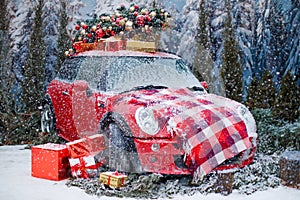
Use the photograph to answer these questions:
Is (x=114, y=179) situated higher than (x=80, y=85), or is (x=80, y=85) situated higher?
(x=80, y=85)

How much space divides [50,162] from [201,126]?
4.35 feet

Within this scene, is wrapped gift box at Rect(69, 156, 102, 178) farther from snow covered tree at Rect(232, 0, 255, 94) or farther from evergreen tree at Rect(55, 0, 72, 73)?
evergreen tree at Rect(55, 0, 72, 73)

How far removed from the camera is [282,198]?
3.04 meters

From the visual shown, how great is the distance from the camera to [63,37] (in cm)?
689

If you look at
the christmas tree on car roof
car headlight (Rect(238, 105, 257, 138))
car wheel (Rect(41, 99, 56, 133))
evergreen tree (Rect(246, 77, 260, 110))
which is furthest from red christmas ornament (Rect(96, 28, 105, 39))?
evergreen tree (Rect(246, 77, 260, 110))

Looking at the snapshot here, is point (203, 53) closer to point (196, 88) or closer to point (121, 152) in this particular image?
point (196, 88)

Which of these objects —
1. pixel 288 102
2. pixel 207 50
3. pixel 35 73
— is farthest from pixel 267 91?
pixel 35 73

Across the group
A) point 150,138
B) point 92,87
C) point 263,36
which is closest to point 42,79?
point 92,87

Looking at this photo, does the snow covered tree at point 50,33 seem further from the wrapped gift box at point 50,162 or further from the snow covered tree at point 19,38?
the wrapped gift box at point 50,162

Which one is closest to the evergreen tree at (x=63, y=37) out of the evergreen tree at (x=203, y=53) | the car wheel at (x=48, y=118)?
the car wheel at (x=48, y=118)

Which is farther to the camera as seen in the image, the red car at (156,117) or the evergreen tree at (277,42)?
the evergreen tree at (277,42)

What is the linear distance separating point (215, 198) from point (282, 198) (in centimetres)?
50

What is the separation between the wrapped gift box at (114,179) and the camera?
3.15 m

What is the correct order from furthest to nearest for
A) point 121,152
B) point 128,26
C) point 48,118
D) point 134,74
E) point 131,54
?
point 48,118, point 128,26, point 131,54, point 134,74, point 121,152
